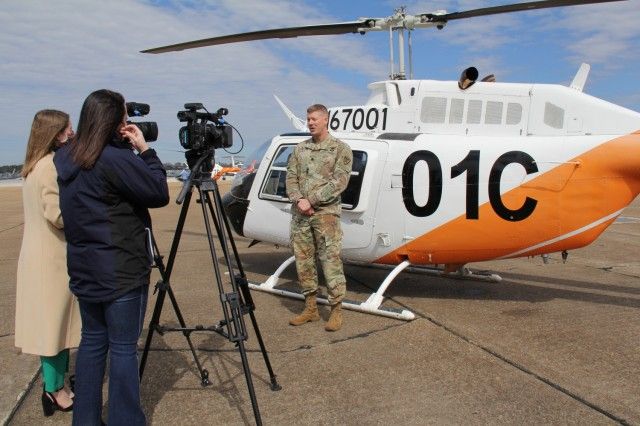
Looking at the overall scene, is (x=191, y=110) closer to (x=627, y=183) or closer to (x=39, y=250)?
(x=39, y=250)

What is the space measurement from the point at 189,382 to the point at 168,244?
7310 millimetres

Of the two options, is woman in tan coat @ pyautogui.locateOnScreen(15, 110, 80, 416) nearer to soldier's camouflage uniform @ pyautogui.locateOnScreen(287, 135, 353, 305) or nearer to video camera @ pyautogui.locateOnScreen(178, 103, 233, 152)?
video camera @ pyautogui.locateOnScreen(178, 103, 233, 152)

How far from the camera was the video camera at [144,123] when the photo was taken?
2814 mm

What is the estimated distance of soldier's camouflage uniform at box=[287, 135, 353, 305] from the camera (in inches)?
188

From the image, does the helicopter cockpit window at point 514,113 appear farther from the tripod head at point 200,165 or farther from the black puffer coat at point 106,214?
the black puffer coat at point 106,214

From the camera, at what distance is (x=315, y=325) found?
5023mm

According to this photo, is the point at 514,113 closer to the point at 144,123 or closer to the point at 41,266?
the point at 144,123

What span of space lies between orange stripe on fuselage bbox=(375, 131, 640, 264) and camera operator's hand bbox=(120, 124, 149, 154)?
3460 mm

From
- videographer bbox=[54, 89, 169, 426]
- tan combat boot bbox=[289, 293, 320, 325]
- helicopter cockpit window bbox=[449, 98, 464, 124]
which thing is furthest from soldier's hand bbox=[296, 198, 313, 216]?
videographer bbox=[54, 89, 169, 426]

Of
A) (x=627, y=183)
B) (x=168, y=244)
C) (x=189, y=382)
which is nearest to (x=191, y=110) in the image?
(x=189, y=382)

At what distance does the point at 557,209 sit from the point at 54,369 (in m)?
4.44

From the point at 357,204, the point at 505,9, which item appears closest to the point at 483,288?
the point at 357,204

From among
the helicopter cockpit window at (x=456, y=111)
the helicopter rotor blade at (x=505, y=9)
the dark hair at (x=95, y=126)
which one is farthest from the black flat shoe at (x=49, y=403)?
the helicopter rotor blade at (x=505, y=9)

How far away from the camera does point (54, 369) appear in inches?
129
